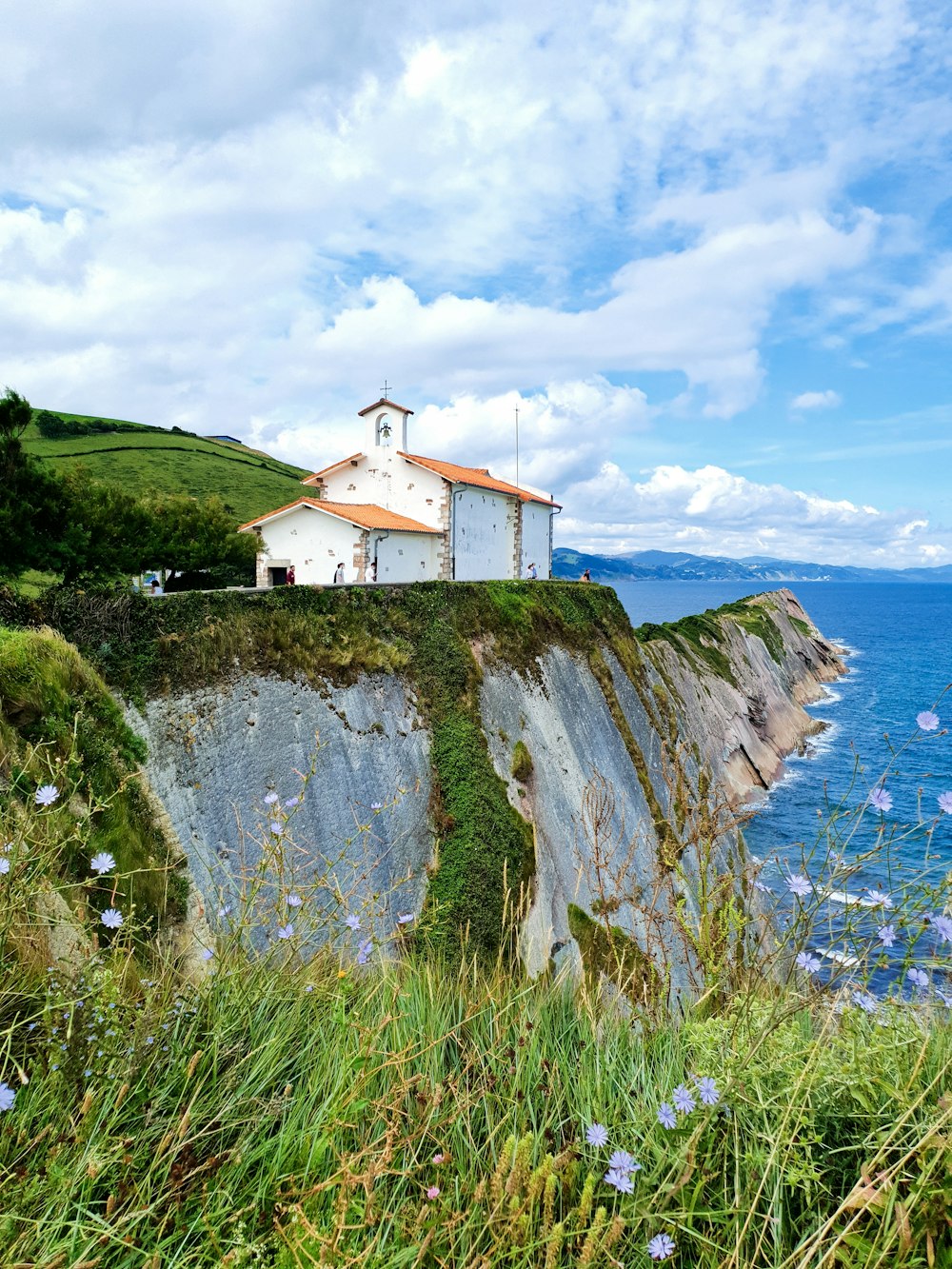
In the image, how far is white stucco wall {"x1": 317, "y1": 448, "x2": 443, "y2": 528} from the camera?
1330 inches

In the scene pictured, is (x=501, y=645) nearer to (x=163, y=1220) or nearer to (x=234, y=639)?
(x=234, y=639)

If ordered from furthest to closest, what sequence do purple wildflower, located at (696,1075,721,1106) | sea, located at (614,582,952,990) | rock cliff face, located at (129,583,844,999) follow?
rock cliff face, located at (129,583,844,999), sea, located at (614,582,952,990), purple wildflower, located at (696,1075,721,1106)

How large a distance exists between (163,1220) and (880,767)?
151 feet

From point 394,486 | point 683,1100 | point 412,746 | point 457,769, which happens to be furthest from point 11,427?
point 683,1100

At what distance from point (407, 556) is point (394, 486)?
4839 millimetres

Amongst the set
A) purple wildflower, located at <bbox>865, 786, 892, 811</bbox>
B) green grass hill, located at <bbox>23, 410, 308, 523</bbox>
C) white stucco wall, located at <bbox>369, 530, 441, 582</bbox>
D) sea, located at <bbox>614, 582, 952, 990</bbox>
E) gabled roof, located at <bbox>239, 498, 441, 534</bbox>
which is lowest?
sea, located at <bbox>614, 582, 952, 990</bbox>

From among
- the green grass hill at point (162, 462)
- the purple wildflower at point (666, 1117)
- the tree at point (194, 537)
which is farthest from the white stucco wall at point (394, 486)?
the green grass hill at point (162, 462)

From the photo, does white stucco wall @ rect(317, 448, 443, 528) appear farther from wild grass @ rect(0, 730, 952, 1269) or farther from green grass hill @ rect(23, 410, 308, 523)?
green grass hill @ rect(23, 410, 308, 523)

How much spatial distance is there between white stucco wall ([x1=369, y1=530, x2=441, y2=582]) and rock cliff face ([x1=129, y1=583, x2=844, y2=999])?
22.0ft

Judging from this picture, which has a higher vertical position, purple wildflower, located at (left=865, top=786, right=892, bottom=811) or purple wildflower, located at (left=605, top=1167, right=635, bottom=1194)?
purple wildflower, located at (left=865, top=786, right=892, bottom=811)

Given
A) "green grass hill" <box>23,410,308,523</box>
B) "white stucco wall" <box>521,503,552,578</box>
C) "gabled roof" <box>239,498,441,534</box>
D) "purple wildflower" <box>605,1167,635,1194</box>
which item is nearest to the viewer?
"purple wildflower" <box>605,1167,635,1194</box>

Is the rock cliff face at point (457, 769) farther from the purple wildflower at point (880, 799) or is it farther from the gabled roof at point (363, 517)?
the gabled roof at point (363, 517)

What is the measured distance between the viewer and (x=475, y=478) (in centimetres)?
3797

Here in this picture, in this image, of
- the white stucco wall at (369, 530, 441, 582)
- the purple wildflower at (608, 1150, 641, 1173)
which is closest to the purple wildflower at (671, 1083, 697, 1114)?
the purple wildflower at (608, 1150, 641, 1173)
